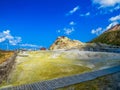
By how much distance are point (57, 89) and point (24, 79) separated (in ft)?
39.8

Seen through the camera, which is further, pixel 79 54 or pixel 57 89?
pixel 79 54

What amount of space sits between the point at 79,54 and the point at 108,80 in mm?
40601

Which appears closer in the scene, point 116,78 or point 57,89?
point 57,89

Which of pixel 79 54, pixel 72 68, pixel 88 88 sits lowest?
pixel 88 88

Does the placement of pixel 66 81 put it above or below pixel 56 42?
below

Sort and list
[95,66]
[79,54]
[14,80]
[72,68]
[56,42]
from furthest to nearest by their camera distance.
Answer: [56,42] < [79,54] < [95,66] < [72,68] < [14,80]

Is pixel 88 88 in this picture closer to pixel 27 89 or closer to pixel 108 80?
pixel 108 80

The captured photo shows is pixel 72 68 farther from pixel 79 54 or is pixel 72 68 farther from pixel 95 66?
pixel 79 54

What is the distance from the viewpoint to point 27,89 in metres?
36.9

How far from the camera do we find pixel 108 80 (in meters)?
40.8

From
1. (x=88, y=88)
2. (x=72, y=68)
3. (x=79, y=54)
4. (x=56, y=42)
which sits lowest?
(x=88, y=88)

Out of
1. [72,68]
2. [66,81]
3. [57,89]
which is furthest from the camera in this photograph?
[72,68]

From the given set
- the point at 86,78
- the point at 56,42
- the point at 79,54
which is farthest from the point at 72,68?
the point at 56,42

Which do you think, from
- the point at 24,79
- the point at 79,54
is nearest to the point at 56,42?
the point at 79,54
